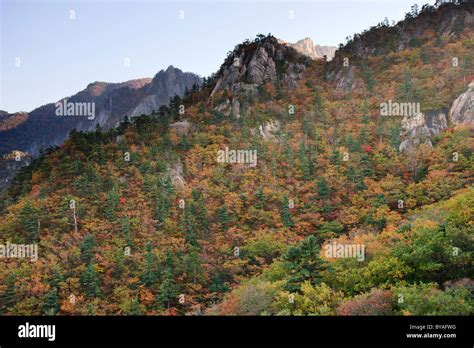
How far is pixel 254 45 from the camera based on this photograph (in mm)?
85750

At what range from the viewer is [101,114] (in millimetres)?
156875

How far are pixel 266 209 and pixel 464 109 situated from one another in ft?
89.2

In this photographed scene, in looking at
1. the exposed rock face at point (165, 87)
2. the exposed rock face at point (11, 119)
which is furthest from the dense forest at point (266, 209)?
the exposed rock face at point (11, 119)

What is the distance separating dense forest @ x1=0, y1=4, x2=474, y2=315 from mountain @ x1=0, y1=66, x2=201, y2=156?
75522mm

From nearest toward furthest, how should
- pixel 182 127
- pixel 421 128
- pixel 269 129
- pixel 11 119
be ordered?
pixel 421 128
pixel 269 129
pixel 182 127
pixel 11 119

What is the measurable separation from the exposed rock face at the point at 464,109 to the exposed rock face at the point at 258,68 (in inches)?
1215

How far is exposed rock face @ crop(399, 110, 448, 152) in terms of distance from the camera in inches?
2016

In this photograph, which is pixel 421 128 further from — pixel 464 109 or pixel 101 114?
pixel 101 114

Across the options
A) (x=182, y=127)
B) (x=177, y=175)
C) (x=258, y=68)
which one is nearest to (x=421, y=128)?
(x=177, y=175)

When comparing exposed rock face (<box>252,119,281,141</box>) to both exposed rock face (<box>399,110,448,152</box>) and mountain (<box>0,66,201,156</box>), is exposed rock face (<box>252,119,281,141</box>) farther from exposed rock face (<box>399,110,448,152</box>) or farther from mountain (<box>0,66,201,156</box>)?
mountain (<box>0,66,201,156</box>)

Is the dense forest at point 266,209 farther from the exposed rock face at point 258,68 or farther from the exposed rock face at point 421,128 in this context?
the exposed rock face at point 258,68

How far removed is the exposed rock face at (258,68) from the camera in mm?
77438

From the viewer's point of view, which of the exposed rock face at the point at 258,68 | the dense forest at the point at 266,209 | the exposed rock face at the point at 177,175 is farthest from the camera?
the exposed rock face at the point at 258,68

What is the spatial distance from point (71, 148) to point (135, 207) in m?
16.5
